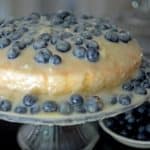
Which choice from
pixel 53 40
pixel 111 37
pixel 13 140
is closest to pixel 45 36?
pixel 53 40

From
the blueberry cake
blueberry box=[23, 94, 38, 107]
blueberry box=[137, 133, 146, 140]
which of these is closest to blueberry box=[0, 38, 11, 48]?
the blueberry cake

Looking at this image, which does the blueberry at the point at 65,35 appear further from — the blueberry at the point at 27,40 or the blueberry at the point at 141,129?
the blueberry at the point at 141,129

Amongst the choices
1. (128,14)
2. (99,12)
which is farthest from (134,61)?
(99,12)

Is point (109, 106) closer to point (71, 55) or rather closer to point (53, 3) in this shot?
point (71, 55)

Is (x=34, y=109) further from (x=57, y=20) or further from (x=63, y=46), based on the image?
(x=57, y=20)

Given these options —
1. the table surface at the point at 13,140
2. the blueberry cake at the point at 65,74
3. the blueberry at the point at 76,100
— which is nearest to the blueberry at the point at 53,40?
the blueberry cake at the point at 65,74

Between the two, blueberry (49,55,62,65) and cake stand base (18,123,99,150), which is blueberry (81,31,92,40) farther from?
cake stand base (18,123,99,150)
